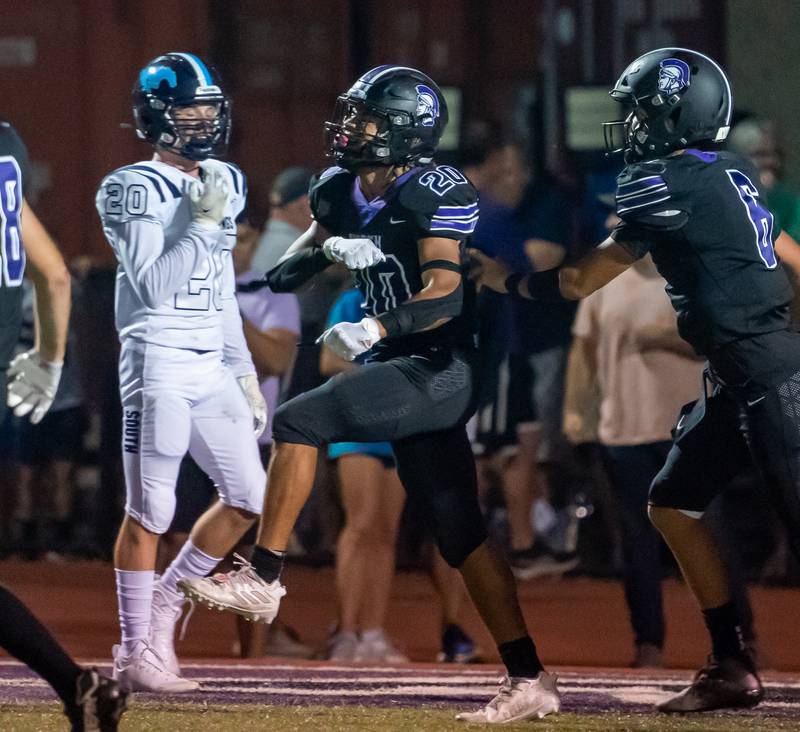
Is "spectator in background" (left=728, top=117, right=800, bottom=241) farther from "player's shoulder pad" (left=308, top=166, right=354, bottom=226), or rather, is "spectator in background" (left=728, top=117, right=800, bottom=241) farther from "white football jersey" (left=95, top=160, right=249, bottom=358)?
"white football jersey" (left=95, top=160, right=249, bottom=358)

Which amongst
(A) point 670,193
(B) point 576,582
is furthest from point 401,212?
(B) point 576,582

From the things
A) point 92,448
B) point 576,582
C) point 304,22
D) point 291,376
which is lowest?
point 576,582

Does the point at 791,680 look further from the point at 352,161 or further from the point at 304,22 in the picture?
the point at 304,22

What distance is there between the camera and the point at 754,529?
823 cm

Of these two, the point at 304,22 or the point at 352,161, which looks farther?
the point at 304,22

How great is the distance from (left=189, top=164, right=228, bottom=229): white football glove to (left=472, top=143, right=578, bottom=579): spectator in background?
2083 millimetres

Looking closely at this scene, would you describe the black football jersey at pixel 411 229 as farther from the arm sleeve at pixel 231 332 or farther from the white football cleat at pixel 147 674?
the white football cleat at pixel 147 674

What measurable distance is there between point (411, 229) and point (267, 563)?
942 millimetres

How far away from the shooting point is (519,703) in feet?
16.5

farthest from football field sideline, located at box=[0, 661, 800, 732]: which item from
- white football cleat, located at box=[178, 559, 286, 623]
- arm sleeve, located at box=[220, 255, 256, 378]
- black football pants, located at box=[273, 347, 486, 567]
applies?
arm sleeve, located at box=[220, 255, 256, 378]

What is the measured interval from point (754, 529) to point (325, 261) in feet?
11.8

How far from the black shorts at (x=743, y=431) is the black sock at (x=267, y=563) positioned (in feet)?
3.41

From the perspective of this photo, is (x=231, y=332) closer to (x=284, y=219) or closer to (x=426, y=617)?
(x=284, y=219)

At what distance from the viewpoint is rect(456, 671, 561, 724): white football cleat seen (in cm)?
502
